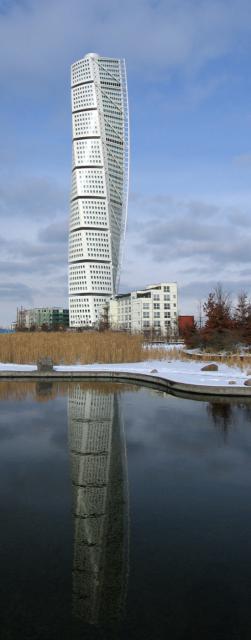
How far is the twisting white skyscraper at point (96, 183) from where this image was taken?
138500 millimetres

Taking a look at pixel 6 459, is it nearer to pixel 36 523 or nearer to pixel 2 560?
→ pixel 36 523

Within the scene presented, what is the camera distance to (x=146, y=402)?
14.2 metres

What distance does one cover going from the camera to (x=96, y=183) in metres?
139

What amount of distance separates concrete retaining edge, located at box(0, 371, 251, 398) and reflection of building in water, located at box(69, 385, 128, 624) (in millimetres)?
4944

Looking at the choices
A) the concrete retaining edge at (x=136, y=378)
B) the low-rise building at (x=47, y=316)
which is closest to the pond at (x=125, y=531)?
the concrete retaining edge at (x=136, y=378)

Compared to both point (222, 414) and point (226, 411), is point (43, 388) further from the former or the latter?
point (222, 414)

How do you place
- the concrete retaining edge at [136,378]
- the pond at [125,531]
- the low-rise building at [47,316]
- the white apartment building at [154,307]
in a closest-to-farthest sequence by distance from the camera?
1. the pond at [125,531]
2. the concrete retaining edge at [136,378]
3. the white apartment building at [154,307]
4. the low-rise building at [47,316]

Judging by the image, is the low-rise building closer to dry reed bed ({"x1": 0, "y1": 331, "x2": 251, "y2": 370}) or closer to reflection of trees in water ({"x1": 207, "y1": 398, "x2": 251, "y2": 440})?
dry reed bed ({"x1": 0, "y1": 331, "x2": 251, "y2": 370})

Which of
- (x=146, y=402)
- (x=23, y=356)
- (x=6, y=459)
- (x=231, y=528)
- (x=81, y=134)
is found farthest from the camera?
(x=81, y=134)

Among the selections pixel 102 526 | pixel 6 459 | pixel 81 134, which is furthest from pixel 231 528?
pixel 81 134

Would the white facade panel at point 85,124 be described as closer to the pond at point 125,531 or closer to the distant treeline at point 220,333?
the distant treeline at point 220,333

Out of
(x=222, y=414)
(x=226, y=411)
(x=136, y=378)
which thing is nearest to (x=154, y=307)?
(x=136, y=378)

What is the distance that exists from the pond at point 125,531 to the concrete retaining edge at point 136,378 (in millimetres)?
4201

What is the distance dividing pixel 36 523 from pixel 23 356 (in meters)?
20.9
